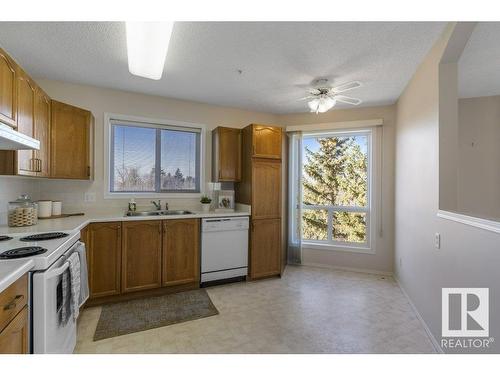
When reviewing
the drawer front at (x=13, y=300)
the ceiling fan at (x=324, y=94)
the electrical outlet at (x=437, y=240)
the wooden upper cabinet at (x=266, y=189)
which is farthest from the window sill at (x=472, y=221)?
the drawer front at (x=13, y=300)

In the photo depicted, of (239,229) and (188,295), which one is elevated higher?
(239,229)

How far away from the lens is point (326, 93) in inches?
113

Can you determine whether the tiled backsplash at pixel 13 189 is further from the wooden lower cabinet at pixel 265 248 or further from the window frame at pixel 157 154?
the wooden lower cabinet at pixel 265 248

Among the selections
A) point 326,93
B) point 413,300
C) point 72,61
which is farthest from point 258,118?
point 413,300

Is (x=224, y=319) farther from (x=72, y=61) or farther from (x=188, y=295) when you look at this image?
(x=72, y=61)

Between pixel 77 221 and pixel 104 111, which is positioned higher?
pixel 104 111

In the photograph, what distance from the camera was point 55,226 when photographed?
2.14 m

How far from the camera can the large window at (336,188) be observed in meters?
3.76

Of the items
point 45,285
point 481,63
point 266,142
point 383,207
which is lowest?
point 45,285

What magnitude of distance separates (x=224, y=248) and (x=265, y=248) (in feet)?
1.98

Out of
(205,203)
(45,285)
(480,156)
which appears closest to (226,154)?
(205,203)

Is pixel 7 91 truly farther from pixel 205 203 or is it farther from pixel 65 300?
pixel 205 203

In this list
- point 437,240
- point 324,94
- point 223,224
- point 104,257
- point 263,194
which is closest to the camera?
point 437,240
